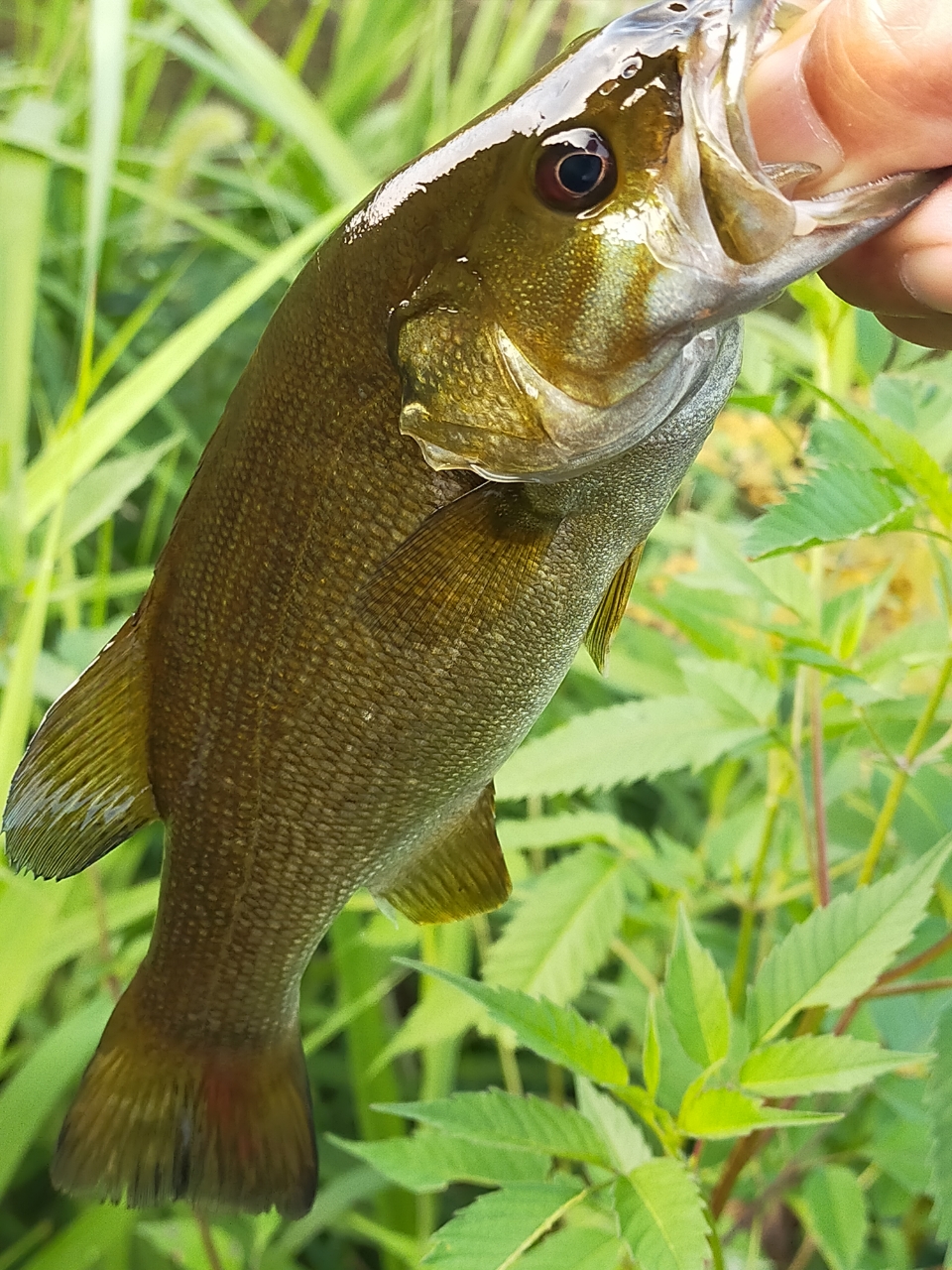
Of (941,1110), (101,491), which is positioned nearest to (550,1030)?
(941,1110)

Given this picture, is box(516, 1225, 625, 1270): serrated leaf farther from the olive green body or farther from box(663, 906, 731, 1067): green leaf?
the olive green body

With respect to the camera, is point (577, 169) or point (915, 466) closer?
point (577, 169)

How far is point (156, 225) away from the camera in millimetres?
1433

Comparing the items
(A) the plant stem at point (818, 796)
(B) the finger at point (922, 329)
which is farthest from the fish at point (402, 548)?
(A) the plant stem at point (818, 796)

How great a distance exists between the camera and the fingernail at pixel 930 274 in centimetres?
45

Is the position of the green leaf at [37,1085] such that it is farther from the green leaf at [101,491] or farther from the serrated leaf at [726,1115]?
the serrated leaf at [726,1115]

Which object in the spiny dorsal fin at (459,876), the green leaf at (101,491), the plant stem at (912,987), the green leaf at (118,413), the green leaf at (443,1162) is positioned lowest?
the plant stem at (912,987)

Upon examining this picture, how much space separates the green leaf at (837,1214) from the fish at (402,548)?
0.38 m

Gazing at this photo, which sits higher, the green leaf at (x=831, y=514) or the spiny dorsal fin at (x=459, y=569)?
the spiny dorsal fin at (x=459, y=569)

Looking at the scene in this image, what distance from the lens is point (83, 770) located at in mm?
583

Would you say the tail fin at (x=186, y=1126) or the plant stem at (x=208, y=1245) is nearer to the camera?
the tail fin at (x=186, y=1126)

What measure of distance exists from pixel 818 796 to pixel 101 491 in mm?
602

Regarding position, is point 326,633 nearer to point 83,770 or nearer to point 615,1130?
point 83,770

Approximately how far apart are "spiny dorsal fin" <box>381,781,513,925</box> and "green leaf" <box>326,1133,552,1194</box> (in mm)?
127
